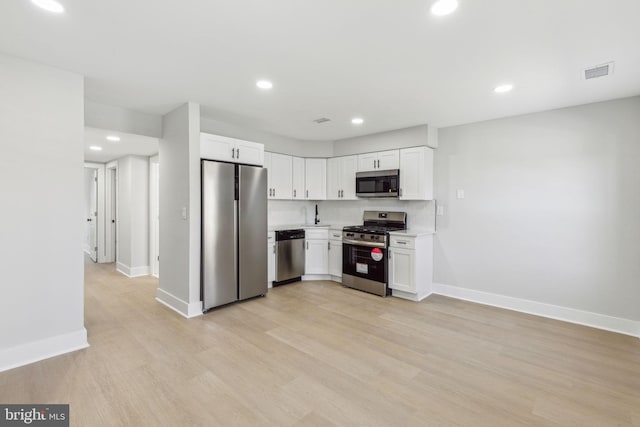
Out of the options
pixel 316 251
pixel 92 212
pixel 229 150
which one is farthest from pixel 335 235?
pixel 92 212

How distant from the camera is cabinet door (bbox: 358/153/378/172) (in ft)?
15.7

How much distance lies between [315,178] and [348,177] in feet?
2.14

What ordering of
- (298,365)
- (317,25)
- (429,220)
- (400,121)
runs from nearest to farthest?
(317,25)
(298,365)
(400,121)
(429,220)

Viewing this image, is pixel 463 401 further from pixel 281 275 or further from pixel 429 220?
pixel 281 275

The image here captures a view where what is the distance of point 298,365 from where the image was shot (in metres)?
2.44

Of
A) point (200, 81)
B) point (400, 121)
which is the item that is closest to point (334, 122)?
point (400, 121)

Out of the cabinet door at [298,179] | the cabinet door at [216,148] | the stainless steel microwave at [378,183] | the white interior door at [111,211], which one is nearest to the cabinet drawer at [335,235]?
the stainless steel microwave at [378,183]

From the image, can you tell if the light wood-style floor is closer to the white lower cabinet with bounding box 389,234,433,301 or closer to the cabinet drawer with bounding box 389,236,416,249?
the white lower cabinet with bounding box 389,234,433,301

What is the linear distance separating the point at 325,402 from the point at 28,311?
254 centimetres

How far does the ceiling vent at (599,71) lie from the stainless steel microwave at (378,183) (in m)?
2.29

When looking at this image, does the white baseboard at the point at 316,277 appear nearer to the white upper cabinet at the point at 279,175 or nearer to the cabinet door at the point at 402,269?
the cabinet door at the point at 402,269

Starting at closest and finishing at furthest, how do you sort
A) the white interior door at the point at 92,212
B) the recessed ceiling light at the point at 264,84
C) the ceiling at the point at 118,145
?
1. the recessed ceiling light at the point at 264,84
2. the ceiling at the point at 118,145
3. the white interior door at the point at 92,212

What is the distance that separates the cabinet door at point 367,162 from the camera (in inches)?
188

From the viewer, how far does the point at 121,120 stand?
11.6 feet
